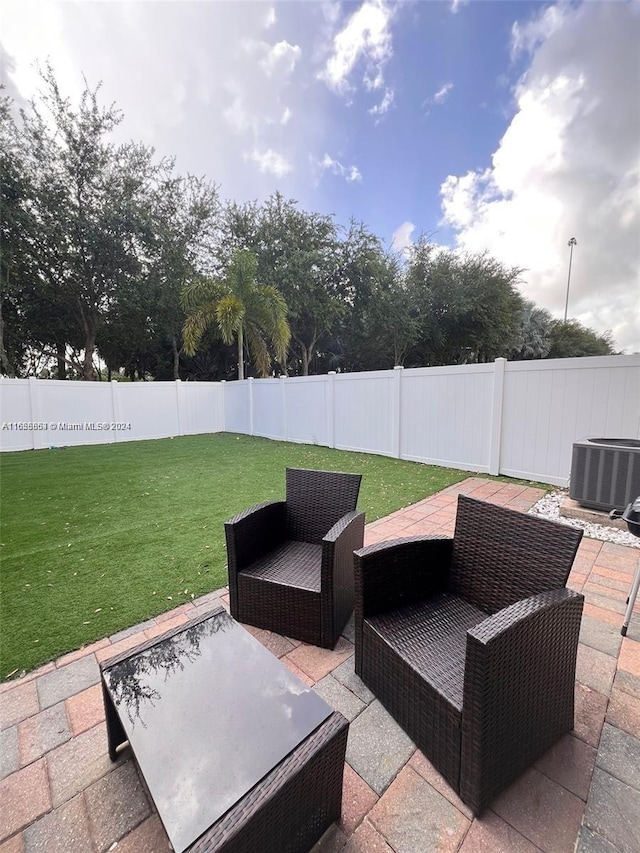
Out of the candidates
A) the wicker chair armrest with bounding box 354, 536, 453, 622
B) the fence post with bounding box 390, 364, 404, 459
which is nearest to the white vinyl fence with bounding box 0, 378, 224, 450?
the fence post with bounding box 390, 364, 404, 459

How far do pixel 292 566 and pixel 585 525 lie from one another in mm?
3201

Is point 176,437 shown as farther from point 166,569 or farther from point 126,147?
point 126,147

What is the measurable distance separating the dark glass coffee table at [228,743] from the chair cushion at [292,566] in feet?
2.07

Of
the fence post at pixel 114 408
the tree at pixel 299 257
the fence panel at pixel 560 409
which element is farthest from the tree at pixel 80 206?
the fence panel at pixel 560 409

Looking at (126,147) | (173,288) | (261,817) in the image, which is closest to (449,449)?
(261,817)

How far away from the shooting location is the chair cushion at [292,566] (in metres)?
2.07

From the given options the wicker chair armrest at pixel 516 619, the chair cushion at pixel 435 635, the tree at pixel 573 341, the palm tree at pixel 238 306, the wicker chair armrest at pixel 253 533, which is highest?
the tree at pixel 573 341

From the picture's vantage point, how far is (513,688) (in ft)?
3.94

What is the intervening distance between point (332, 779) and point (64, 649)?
1736 mm

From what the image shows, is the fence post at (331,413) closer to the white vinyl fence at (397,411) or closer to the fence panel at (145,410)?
the white vinyl fence at (397,411)

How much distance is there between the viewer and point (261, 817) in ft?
2.93

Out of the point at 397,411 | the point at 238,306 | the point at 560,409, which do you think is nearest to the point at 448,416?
the point at 397,411

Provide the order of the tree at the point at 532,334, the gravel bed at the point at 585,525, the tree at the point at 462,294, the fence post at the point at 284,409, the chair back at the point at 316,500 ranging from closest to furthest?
the chair back at the point at 316,500
the gravel bed at the point at 585,525
the fence post at the point at 284,409
the tree at the point at 462,294
the tree at the point at 532,334

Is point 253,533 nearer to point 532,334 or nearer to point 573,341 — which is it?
point 532,334
